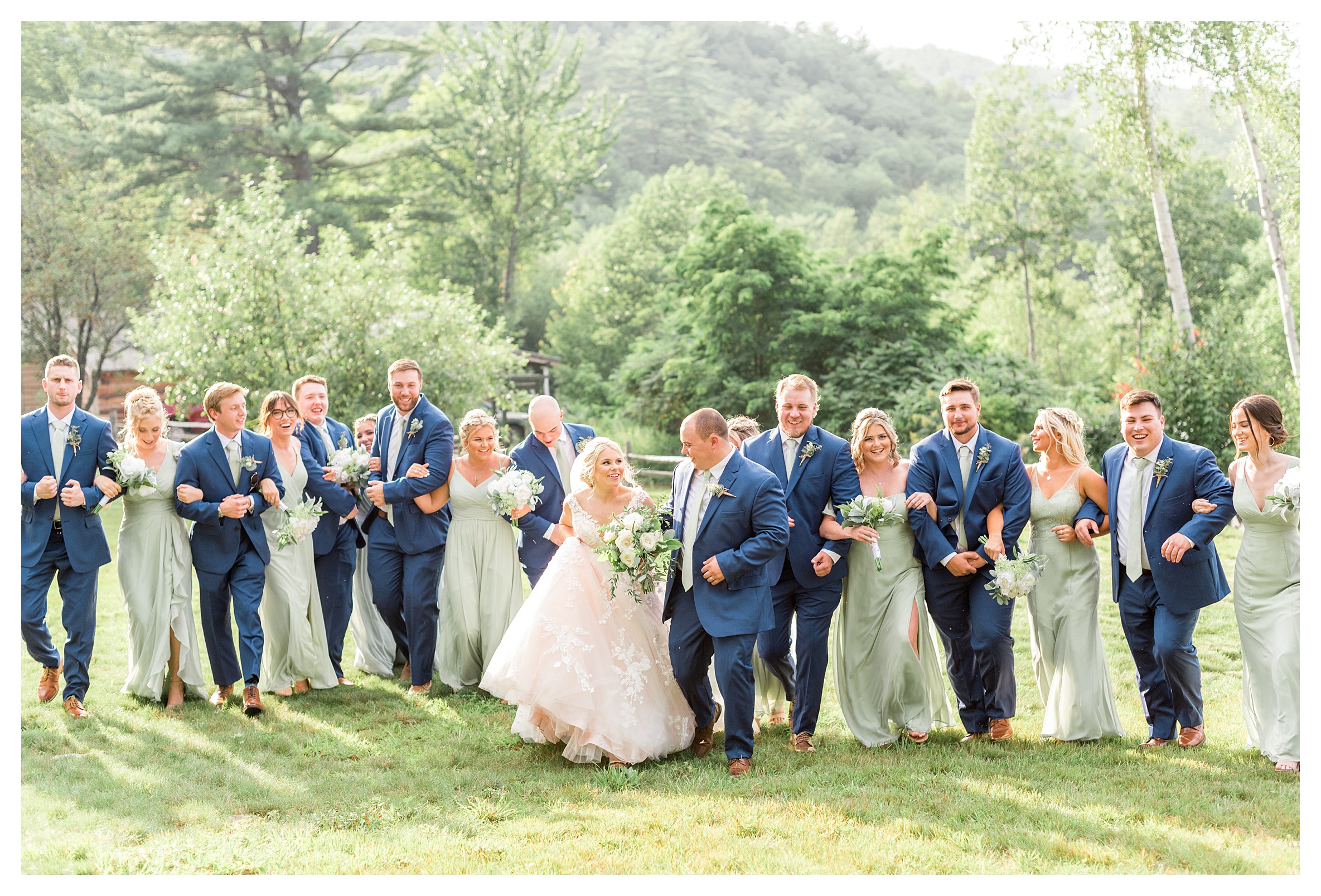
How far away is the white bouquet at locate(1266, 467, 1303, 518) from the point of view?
17.5ft

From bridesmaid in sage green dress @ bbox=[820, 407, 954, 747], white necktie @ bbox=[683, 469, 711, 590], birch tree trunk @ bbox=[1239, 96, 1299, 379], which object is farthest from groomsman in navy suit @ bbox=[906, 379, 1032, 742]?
birch tree trunk @ bbox=[1239, 96, 1299, 379]

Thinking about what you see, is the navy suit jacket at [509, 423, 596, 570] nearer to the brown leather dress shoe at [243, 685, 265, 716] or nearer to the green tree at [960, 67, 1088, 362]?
the brown leather dress shoe at [243, 685, 265, 716]

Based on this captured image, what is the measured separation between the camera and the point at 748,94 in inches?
3302

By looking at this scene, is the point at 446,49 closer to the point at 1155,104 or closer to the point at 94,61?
the point at 94,61

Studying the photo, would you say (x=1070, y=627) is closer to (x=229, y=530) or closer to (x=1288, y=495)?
(x=1288, y=495)

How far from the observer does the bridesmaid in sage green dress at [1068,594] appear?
19.9 ft

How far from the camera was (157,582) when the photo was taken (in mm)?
6996

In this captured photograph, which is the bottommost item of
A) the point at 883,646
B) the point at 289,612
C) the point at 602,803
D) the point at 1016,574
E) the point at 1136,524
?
the point at 602,803

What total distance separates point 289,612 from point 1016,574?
498cm

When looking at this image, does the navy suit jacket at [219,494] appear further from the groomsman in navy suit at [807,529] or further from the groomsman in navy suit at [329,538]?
the groomsman in navy suit at [807,529]

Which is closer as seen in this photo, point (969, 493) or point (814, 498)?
point (969, 493)

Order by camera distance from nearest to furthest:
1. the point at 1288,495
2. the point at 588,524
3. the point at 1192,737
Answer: the point at 1288,495 → the point at 1192,737 → the point at 588,524

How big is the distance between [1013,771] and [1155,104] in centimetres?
1698

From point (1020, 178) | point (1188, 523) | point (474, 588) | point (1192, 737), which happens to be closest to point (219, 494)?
point (474, 588)
